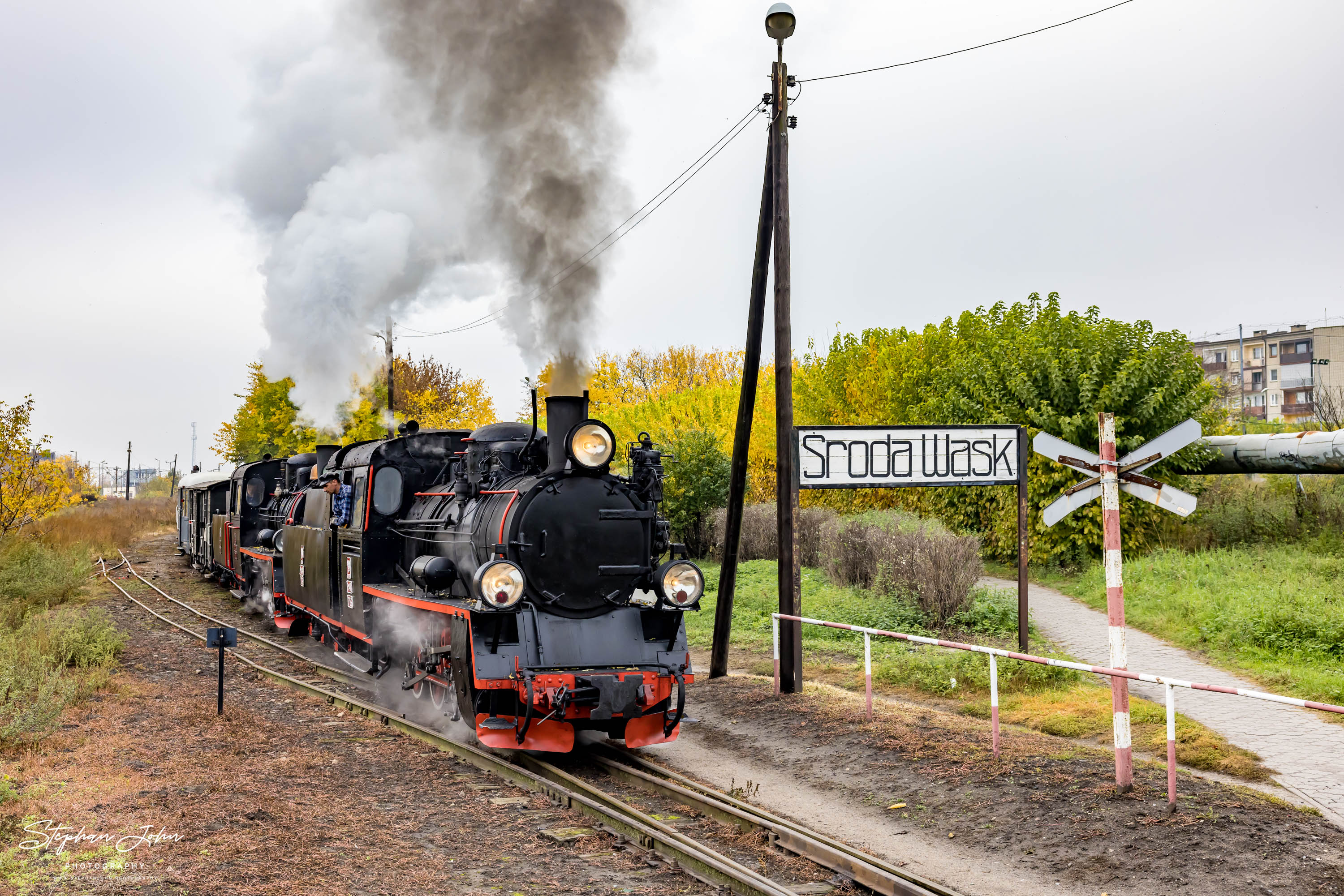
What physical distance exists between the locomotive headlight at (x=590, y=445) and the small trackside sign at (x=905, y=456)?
2749 millimetres

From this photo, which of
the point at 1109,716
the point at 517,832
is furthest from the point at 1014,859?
the point at 1109,716

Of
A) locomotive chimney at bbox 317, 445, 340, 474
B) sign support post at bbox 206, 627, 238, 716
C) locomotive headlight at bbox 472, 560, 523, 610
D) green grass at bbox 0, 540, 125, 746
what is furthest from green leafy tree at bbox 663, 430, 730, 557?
locomotive headlight at bbox 472, 560, 523, 610

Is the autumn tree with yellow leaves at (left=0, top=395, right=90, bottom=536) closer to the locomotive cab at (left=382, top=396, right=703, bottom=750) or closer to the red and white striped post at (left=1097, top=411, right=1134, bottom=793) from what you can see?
the locomotive cab at (left=382, top=396, right=703, bottom=750)

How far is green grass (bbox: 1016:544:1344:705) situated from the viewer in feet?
36.4

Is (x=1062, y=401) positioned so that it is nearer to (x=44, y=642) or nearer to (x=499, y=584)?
(x=499, y=584)

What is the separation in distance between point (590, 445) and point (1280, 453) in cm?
1549

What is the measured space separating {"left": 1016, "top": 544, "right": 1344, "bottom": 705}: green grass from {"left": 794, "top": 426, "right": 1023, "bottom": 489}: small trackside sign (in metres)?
3.20

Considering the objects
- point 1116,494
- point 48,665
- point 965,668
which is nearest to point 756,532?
point 965,668

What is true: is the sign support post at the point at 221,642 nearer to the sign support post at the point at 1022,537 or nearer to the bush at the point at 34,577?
the bush at the point at 34,577

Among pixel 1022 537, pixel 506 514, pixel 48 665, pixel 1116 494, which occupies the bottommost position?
pixel 48 665

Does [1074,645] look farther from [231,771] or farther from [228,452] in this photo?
[228,452]

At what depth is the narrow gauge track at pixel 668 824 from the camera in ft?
17.7

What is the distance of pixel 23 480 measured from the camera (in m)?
21.0

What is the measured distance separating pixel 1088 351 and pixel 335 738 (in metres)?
15.5
